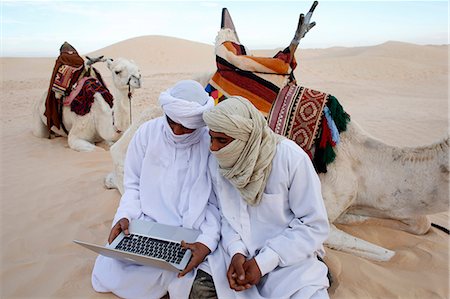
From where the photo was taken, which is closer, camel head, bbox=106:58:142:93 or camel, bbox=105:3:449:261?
camel, bbox=105:3:449:261

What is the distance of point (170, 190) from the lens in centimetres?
272

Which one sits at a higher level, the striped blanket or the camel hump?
the camel hump

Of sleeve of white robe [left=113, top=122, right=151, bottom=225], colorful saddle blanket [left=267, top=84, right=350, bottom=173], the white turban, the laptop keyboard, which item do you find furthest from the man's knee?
colorful saddle blanket [left=267, top=84, right=350, bottom=173]

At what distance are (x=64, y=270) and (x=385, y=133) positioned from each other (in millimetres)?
7427

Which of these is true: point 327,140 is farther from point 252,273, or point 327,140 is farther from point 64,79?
point 64,79

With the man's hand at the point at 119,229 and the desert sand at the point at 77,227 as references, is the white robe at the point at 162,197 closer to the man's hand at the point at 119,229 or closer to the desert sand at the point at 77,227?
the man's hand at the point at 119,229

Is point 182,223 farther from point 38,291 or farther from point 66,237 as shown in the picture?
point 66,237

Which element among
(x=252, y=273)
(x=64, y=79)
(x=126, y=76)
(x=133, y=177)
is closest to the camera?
(x=252, y=273)

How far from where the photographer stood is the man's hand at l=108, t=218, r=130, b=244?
2.63 metres

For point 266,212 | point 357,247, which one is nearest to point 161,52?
point 357,247

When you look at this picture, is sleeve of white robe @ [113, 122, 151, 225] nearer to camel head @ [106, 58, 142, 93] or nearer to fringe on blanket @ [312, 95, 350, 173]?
fringe on blanket @ [312, 95, 350, 173]

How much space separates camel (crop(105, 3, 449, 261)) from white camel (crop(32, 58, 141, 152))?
9.88 feet

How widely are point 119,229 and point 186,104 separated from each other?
926mm

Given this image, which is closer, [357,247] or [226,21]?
[357,247]
